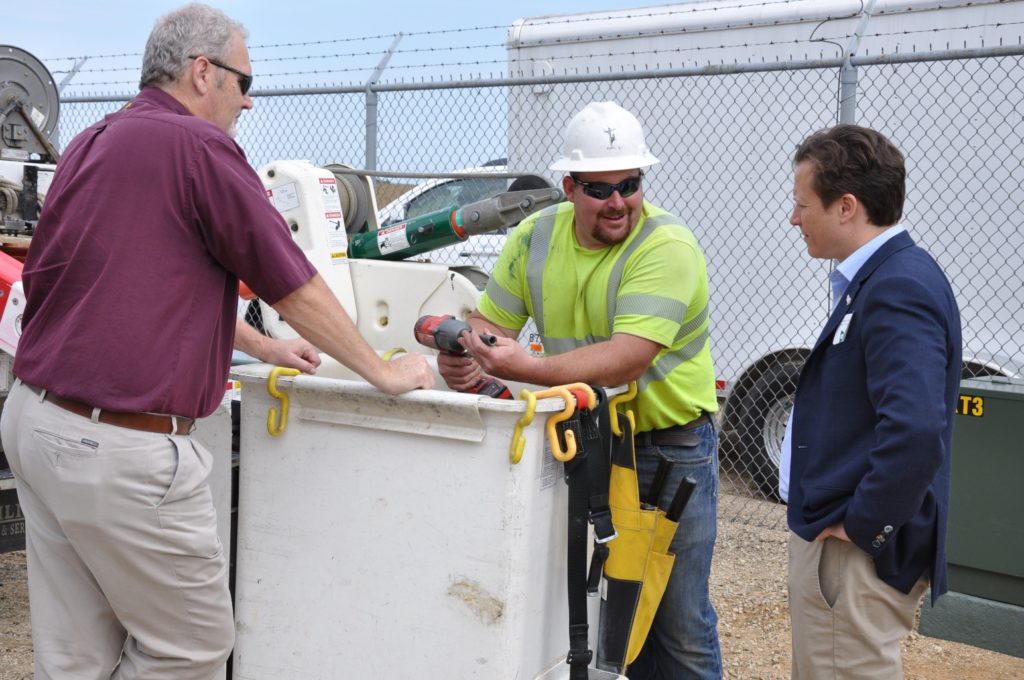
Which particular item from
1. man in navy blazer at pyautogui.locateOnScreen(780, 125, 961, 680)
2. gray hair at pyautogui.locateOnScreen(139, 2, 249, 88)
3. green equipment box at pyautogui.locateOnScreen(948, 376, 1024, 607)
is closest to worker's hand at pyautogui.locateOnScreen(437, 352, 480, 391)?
man in navy blazer at pyautogui.locateOnScreen(780, 125, 961, 680)

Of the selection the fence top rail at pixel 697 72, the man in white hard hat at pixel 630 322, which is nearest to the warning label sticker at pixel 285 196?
the man in white hard hat at pixel 630 322

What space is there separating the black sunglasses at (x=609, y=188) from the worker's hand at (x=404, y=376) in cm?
65

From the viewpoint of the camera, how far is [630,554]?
8.75 ft

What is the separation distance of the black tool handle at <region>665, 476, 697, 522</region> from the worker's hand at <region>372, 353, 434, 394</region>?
0.65 m

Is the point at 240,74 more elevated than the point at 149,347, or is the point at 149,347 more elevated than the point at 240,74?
Result: the point at 240,74

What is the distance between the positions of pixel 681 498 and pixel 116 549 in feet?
4.22

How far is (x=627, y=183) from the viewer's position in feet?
9.30

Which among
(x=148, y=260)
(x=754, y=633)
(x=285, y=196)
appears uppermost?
(x=285, y=196)

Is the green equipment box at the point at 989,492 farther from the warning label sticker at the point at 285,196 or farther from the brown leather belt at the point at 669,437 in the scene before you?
the warning label sticker at the point at 285,196

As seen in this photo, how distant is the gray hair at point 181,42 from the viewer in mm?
2543

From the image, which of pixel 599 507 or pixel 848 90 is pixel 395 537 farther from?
pixel 848 90

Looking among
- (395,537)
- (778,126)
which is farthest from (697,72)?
(395,537)

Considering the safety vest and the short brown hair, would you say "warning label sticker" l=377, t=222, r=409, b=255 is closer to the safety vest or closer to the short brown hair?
the safety vest

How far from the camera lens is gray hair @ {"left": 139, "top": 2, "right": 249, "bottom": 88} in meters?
2.54
